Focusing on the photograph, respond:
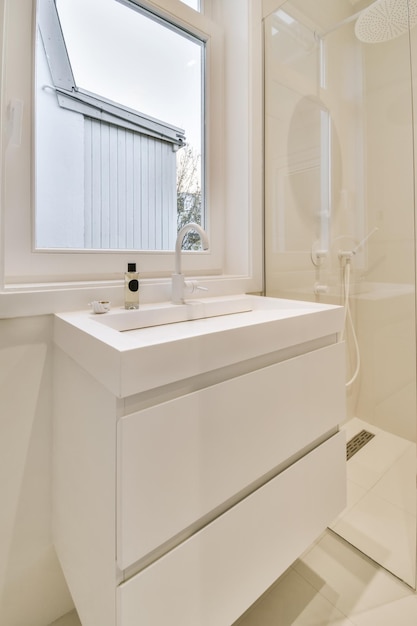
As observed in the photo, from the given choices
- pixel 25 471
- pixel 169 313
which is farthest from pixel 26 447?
pixel 169 313

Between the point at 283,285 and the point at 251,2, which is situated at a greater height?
the point at 251,2

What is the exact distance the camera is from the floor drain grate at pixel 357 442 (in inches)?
62.5

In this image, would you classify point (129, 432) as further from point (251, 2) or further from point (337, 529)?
point (251, 2)

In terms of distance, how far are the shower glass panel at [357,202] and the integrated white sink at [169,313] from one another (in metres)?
0.34

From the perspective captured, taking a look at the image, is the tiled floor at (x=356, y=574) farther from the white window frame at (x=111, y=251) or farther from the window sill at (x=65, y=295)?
Answer: the white window frame at (x=111, y=251)

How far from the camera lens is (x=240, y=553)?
774mm

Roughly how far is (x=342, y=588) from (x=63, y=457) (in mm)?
959

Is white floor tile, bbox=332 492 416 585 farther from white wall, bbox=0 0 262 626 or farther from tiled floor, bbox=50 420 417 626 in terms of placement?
white wall, bbox=0 0 262 626

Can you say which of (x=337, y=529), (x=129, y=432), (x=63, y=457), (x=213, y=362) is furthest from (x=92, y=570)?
(x=337, y=529)

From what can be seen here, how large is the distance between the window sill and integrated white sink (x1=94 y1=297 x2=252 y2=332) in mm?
59

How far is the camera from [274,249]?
1.52 meters

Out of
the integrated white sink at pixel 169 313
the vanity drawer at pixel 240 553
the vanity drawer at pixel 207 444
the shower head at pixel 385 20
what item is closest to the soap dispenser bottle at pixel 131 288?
the integrated white sink at pixel 169 313

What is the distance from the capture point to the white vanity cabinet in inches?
23.9

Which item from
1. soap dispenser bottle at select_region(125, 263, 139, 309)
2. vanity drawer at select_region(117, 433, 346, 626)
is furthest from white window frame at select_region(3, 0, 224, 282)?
vanity drawer at select_region(117, 433, 346, 626)
